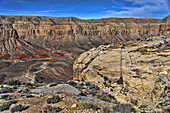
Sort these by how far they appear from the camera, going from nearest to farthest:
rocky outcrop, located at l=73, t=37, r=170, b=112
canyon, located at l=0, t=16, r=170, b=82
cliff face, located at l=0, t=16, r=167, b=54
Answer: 1. rocky outcrop, located at l=73, t=37, r=170, b=112
2. canyon, located at l=0, t=16, r=170, b=82
3. cliff face, located at l=0, t=16, r=167, b=54

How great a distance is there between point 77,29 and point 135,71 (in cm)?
10085

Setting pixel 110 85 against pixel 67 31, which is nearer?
pixel 110 85

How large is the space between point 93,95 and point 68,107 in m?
4.09

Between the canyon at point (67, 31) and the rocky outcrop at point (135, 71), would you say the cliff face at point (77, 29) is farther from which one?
the rocky outcrop at point (135, 71)

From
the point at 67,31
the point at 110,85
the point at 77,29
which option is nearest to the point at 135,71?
the point at 110,85

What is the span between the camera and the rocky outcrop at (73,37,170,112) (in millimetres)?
9758

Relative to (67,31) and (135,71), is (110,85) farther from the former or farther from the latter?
(67,31)

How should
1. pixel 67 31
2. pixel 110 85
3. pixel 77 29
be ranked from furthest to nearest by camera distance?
pixel 77 29, pixel 67 31, pixel 110 85

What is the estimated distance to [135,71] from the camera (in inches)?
445

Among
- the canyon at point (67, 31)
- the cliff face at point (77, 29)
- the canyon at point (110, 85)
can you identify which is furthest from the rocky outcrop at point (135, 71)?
the cliff face at point (77, 29)

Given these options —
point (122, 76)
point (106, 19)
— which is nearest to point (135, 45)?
point (122, 76)

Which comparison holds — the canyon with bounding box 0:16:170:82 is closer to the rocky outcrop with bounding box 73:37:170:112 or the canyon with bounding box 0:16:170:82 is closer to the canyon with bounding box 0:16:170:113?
the canyon with bounding box 0:16:170:113

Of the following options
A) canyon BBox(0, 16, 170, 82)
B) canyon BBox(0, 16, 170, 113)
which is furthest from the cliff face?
canyon BBox(0, 16, 170, 113)

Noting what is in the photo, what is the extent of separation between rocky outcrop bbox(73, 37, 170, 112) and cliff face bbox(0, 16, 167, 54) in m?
80.1
